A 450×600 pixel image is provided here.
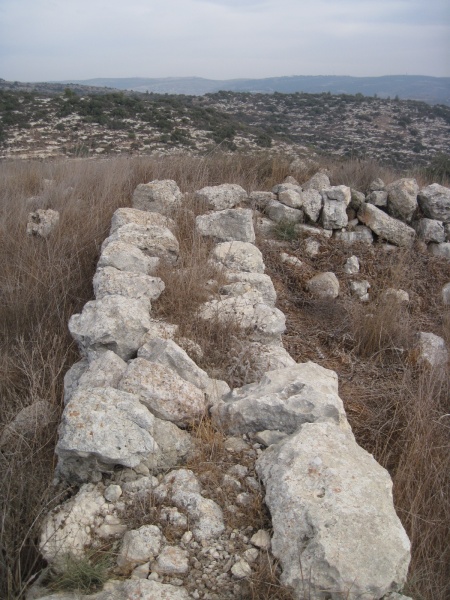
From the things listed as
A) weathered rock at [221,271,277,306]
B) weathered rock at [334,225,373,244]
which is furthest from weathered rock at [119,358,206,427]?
weathered rock at [334,225,373,244]

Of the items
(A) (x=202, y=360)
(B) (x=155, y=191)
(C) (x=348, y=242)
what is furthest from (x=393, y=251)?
(A) (x=202, y=360)

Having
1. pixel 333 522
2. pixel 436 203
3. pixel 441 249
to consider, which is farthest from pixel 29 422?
pixel 436 203

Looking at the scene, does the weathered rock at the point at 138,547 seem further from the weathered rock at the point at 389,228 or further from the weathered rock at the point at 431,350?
the weathered rock at the point at 389,228

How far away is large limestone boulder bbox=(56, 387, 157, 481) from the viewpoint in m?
2.02

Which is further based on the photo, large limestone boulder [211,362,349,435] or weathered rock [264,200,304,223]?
weathered rock [264,200,304,223]

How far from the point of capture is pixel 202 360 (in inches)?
121

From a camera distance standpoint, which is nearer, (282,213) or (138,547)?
(138,547)

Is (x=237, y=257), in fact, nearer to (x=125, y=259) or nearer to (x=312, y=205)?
(x=125, y=259)

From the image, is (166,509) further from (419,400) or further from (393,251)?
(393,251)

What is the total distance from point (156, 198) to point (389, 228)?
10.5 ft

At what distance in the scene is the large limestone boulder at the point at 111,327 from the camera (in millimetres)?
2873

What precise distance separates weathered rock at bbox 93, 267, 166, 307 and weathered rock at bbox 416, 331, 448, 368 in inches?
87.8

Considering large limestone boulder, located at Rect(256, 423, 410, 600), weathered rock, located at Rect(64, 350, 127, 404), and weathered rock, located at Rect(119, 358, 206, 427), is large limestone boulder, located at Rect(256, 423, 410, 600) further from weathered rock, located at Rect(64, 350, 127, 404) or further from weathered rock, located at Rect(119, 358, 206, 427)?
weathered rock, located at Rect(64, 350, 127, 404)

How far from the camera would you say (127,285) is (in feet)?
11.3
